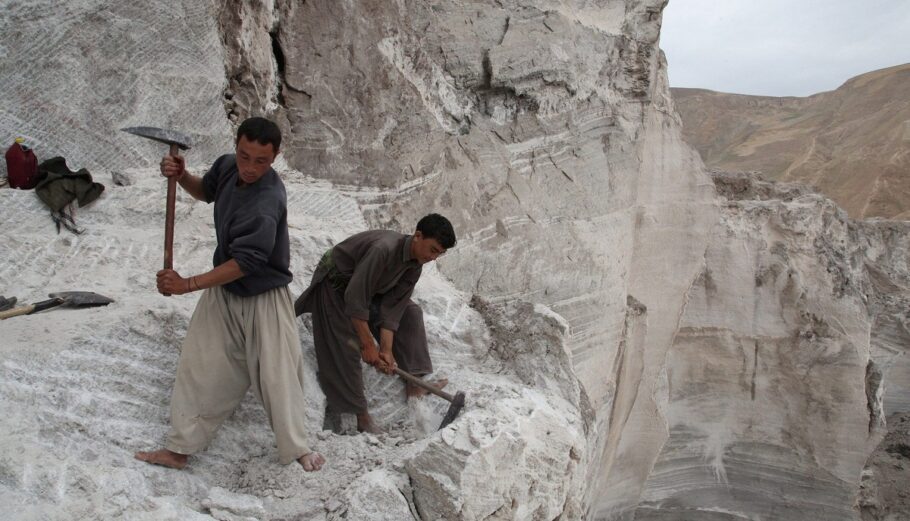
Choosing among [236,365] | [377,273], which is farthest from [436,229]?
[236,365]

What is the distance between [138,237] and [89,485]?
1557mm

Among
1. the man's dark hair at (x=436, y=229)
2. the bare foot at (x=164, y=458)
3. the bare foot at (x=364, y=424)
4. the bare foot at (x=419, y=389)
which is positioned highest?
the man's dark hair at (x=436, y=229)

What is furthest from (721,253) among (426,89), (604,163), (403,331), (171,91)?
(171,91)

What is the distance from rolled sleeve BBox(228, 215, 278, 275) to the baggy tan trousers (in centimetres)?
21

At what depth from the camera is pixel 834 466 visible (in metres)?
7.66

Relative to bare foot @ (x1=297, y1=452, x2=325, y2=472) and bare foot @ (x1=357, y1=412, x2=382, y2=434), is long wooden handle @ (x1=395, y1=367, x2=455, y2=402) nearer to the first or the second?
bare foot @ (x1=357, y1=412, x2=382, y2=434)

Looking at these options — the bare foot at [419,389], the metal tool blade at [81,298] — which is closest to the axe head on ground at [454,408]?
the bare foot at [419,389]

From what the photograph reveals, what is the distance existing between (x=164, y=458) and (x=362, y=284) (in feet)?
3.24

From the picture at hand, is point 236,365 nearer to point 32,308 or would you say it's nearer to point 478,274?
point 32,308

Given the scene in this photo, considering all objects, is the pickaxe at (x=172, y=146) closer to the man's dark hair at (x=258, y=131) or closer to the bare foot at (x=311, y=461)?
the man's dark hair at (x=258, y=131)

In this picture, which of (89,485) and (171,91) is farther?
(171,91)

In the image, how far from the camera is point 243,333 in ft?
9.07

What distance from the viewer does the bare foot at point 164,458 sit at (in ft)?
8.55

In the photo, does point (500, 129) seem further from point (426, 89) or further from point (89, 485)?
point (89, 485)
